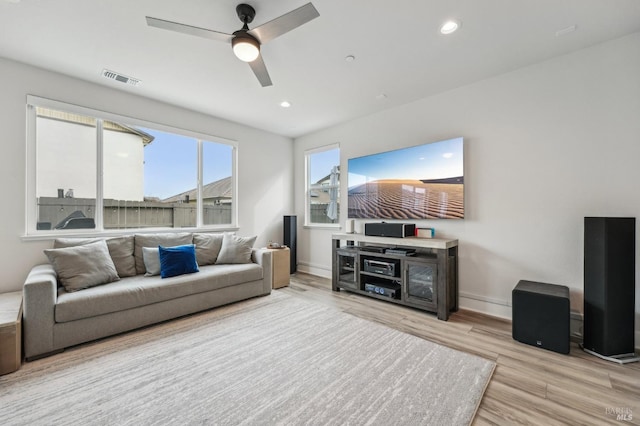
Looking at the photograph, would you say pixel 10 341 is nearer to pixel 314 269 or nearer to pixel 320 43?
pixel 320 43

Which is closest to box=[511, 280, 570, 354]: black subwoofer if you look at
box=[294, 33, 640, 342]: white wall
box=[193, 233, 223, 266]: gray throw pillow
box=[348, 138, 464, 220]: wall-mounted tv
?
box=[294, 33, 640, 342]: white wall

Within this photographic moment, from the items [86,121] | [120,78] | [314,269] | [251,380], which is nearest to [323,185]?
[314,269]

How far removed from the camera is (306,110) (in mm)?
3887

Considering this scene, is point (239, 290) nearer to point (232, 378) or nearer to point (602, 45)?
point (232, 378)

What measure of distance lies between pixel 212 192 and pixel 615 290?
187 inches

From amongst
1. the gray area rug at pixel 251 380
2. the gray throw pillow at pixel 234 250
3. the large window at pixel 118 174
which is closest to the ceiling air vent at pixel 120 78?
the large window at pixel 118 174

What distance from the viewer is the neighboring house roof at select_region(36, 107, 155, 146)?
290 centimetres

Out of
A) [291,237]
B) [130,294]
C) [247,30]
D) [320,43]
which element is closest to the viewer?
[247,30]

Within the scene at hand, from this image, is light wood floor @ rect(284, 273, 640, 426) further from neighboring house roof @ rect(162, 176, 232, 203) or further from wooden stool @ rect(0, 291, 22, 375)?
neighboring house roof @ rect(162, 176, 232, 203)

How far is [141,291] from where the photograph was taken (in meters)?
2.56

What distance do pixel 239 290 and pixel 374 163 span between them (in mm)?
2628

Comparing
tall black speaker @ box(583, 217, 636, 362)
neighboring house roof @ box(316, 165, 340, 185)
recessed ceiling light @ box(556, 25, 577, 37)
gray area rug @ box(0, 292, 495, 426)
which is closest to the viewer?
gray area rug @ box(0, 292, 495, 426)

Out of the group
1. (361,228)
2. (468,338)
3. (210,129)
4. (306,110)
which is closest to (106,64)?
(210,129)

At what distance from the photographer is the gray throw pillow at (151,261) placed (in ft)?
9.84
